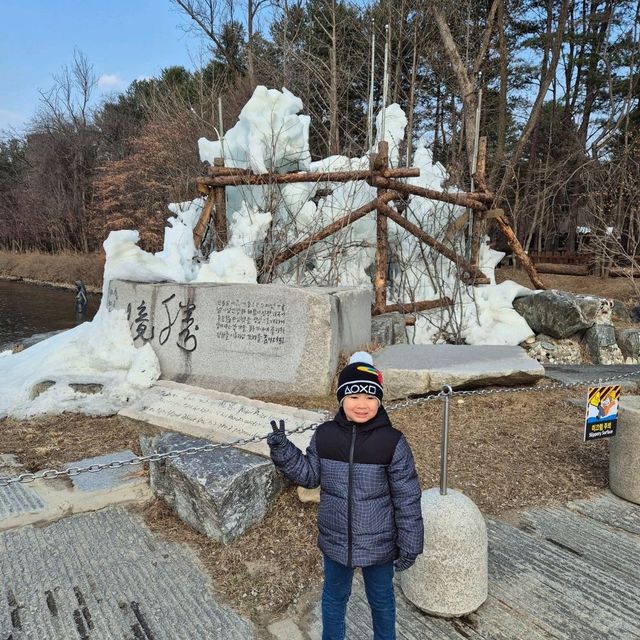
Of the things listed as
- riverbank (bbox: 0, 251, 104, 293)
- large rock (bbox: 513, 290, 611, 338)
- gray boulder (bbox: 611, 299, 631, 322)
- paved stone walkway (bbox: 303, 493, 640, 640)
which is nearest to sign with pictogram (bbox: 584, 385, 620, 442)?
paved stone walkway (bbox: 303, 493, 640, 640)

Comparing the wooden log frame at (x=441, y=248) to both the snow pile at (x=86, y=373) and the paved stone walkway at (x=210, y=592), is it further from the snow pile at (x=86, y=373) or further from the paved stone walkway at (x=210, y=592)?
the paved stone walkway at (x=210, y=592)

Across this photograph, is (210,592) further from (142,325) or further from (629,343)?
(629,343)

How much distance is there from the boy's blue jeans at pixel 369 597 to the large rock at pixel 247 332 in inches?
138

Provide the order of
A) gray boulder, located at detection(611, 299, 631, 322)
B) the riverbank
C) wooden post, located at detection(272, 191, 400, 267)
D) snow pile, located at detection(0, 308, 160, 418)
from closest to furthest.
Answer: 1. snow pile, located at detection(0, 308, 160, 418)
2. wooden post, located at detection(272, 191, 400, 267)
3. gray boulder, located at detection(611, 299, 631, 322)
4. the riverbank

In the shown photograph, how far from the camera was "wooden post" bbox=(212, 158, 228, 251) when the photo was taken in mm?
8414

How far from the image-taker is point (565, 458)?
4461 millimetres

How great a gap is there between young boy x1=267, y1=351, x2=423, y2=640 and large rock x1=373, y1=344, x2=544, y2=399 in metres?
3.51

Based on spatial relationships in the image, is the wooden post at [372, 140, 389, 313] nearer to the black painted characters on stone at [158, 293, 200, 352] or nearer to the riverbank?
the black painted characters on stone at [158, 293, 200, 352]

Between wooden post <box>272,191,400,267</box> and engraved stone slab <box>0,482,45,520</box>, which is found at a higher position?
wooden post <box>272,191,400,267</box>

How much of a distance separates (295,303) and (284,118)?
4427 mm

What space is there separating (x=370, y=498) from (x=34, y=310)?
2174 cm

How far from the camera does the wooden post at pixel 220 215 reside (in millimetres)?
8414

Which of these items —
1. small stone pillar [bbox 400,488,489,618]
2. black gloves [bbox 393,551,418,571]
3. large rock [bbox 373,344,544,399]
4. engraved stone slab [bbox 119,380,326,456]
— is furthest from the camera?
large rock [bbox 373,344,544,399]

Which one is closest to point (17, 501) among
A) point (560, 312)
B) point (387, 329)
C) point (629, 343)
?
point (387, 329)
